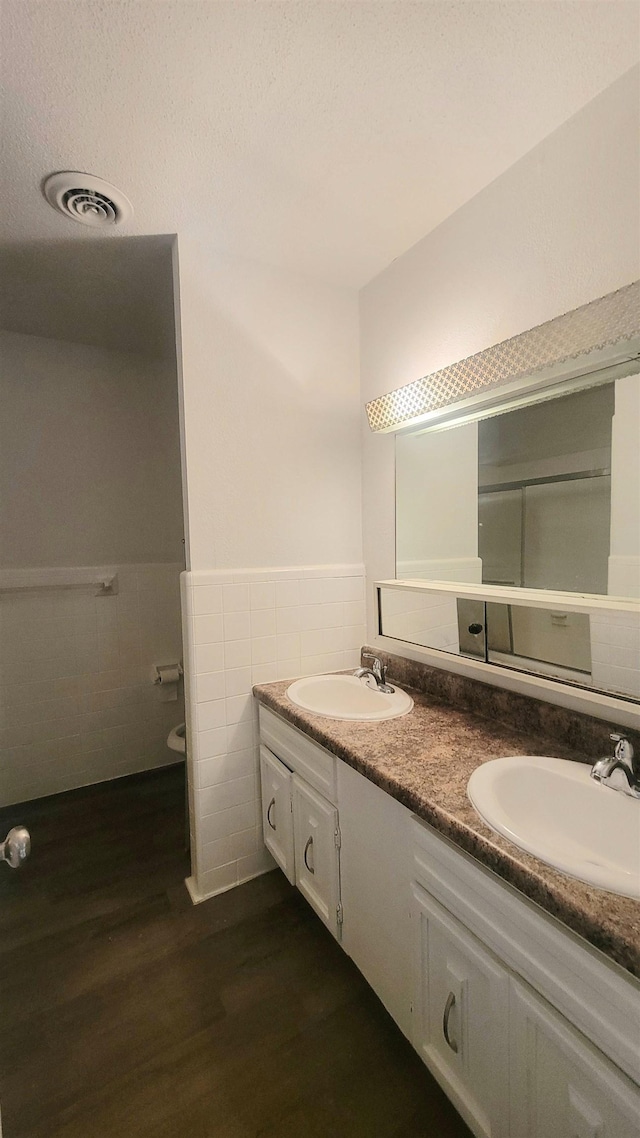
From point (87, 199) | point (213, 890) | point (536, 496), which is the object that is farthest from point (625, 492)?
point (213, 890)

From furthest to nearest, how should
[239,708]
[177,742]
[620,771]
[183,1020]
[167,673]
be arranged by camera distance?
[167,673], [177,742], [239,708], [183,1020], [620,771]

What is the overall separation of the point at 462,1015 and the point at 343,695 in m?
0.93

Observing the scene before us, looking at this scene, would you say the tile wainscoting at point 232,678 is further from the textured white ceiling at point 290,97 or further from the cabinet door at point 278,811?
the textured white ceiling at point 290,97

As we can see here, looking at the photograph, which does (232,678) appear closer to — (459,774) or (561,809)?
(459,774)

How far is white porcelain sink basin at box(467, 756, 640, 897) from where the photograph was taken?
80 centimetres

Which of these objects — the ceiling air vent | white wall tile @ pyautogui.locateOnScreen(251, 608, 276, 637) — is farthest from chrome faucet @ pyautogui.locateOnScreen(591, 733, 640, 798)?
the ceiling air vent

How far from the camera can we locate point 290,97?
3.22 feet

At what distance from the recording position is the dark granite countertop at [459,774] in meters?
0.56

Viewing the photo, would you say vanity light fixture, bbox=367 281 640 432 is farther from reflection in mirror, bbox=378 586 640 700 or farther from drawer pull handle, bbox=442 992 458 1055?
drawer pull handle, bbox=442 992 458 1055

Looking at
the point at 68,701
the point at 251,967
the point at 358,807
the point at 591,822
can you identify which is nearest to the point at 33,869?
the point at 68,701

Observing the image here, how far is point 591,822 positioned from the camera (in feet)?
2.85

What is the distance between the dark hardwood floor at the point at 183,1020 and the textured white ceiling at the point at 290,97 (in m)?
2.33

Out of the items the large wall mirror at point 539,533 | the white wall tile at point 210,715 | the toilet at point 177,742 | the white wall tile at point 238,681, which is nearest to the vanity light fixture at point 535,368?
the large wall mirror at point 539,533

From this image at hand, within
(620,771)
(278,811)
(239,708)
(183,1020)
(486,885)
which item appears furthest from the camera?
(239,708)
